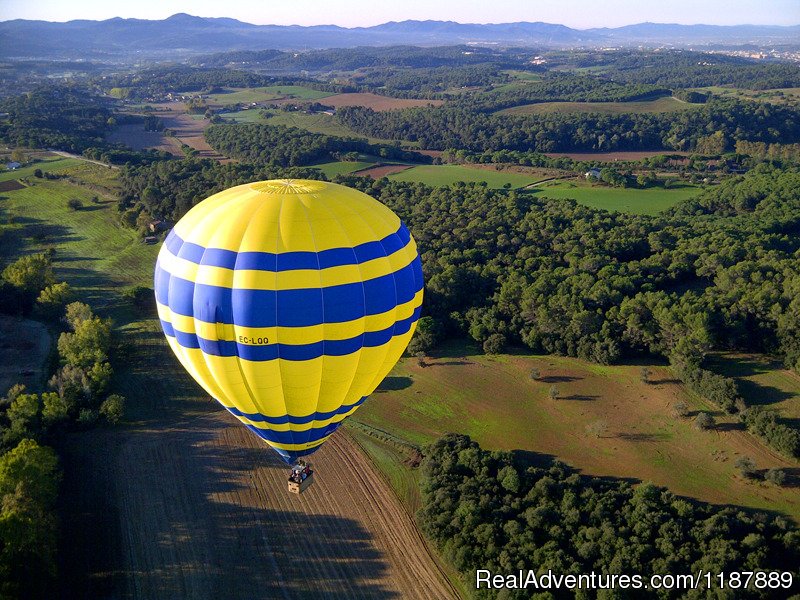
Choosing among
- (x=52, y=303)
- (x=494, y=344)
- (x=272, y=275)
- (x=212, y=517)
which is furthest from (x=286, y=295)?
(x=52, y=303)

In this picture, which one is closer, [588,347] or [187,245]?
[187,245]

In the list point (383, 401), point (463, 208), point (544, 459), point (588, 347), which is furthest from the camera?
point (463, 208)

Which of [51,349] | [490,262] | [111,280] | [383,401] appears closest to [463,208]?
[490,262]

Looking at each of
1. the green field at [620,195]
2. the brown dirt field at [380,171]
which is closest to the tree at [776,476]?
the green field at [620,195]

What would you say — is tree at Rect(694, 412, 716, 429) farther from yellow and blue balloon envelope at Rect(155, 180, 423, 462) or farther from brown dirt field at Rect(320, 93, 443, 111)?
brown dirt field at Rect(320, 93, 443, 111)

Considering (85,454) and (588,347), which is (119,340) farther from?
(588,347)
